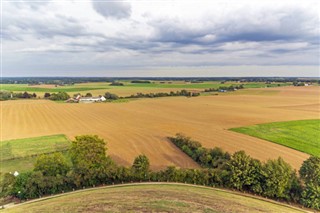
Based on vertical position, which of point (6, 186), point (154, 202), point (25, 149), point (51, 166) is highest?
point (51, 166)

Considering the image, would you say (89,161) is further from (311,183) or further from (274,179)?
(311,183)

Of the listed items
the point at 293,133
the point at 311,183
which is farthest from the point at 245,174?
the point at 293,133

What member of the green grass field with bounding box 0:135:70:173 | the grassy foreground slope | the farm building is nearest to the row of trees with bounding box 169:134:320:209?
the grassy foreground slope

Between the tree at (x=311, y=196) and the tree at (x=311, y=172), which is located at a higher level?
the tree at (x=311, y=172)

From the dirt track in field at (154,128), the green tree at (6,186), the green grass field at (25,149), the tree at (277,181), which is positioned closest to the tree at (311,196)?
the tree at (277,181)

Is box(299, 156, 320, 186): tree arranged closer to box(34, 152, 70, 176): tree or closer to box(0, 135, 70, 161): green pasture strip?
box(34, 152, 70, 176): tree

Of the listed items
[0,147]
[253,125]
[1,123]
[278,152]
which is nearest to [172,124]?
[253,125]

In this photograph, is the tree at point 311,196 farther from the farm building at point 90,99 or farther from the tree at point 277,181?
the farm building at point 90,99

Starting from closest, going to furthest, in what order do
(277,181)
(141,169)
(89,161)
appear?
(277,181) < (141,169) < (89,161)

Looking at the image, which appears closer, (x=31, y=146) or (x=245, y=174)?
(x=245, y=174)
